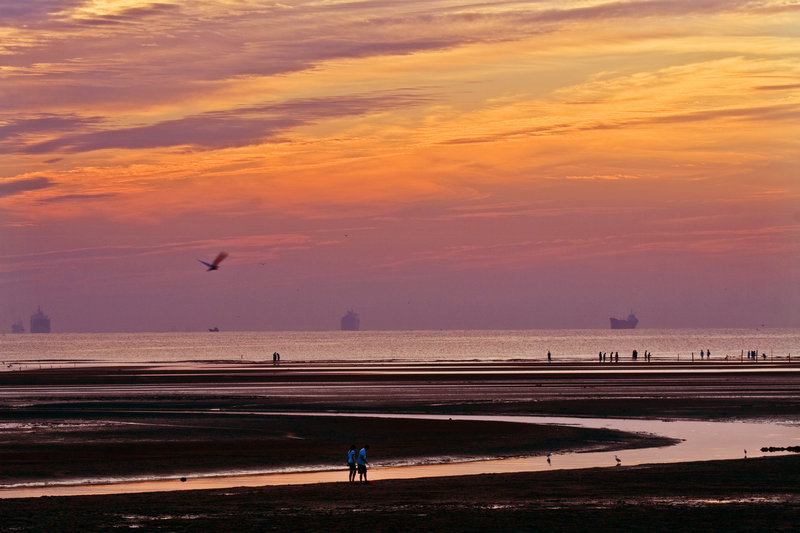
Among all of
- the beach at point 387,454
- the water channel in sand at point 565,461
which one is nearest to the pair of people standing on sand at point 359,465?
the beach at point 387,454

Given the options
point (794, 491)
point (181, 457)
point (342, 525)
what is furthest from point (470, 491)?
point (181, 457)

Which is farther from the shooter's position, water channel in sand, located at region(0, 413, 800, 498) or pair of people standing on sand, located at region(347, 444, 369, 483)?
water channel in sand, located at region(0, 413, 800, 498)

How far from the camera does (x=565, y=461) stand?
40.5 m

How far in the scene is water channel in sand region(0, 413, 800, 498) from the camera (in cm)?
3497

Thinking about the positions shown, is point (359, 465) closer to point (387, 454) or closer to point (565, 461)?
point (387, 454)

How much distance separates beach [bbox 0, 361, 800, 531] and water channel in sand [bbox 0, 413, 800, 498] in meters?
1.70

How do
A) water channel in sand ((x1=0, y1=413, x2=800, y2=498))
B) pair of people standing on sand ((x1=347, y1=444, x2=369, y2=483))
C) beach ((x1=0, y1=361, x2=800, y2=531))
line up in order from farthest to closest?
water channel in sand ((x1=0, y1=413, x2=800, y2=498)) → pair of people standing on sand ((x1=347, y1=444, x2=369, y2=483)) → beach ((x1=0, y1=361, x2=800, y2=531))

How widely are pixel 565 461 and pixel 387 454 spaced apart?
24.6ft

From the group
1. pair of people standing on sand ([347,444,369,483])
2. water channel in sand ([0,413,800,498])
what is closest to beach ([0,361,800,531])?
pair of people standing on sand ([347,444,369,483])

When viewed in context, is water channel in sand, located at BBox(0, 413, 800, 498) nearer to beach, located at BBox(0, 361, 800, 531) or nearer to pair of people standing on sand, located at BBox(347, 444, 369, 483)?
pair of people standing on sand, located at BBox(347, 444, 369, 483)

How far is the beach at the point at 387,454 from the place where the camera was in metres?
26.9

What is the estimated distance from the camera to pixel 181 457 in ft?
141

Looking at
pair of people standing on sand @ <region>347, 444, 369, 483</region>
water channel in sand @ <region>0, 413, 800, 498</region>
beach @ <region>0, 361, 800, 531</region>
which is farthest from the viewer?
water channel in sand @ <region>0, 413, 800, 498</region>

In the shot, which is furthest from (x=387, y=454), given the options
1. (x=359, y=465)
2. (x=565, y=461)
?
(x=359, y=465)
